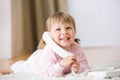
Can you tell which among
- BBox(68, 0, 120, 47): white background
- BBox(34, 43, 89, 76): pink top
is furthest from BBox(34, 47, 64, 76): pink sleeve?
BBox(68, 0, 120, 47): white background

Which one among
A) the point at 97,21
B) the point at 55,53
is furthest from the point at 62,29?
the point at 97,21

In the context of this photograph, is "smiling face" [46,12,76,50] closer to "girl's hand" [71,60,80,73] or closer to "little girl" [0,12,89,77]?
"little girl" [0,12,89,77]

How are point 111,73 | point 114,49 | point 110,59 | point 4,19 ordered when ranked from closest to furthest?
1. point 111,73
2. point 110,59
3. point 4,19
4. point 114,49

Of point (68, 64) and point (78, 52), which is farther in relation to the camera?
point (78, 52)

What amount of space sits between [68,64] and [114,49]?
6.38ft

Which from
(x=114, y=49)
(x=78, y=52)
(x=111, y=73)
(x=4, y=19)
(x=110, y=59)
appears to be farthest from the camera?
(x=114, y=49)

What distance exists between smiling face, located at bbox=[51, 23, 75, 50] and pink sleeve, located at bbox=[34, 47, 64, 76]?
0.23 ft

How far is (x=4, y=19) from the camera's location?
2.94 m

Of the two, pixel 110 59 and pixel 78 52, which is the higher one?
pixel 78 52

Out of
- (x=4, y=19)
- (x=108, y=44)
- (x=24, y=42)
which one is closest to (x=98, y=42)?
(x=108, y=44)

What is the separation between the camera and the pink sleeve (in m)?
1.30

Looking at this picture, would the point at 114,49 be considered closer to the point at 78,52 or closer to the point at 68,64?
the point at 78,52

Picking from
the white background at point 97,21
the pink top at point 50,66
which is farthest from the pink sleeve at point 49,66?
the white background at point 97,21

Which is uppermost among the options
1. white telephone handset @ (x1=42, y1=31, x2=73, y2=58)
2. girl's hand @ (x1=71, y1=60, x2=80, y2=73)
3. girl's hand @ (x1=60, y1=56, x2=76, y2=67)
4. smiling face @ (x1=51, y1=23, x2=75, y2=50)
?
smiling face @ (x1=51, y1=23, x2=75, y2=50)
